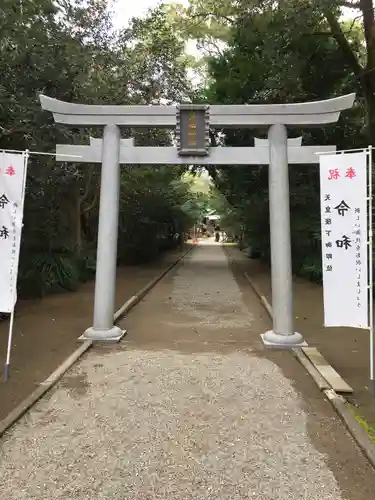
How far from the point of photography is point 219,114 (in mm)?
7312

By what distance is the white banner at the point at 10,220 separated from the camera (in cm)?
543

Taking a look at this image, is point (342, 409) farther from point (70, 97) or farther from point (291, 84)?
point (291, 84)

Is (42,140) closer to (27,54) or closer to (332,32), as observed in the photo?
(27,54)

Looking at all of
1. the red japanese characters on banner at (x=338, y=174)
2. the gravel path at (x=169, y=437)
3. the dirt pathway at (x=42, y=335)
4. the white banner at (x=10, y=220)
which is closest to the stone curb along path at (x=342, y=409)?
the gravel path at (x=169, y=437)

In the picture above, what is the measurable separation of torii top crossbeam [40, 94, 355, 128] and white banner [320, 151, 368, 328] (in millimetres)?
1831

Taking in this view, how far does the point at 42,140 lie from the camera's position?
8.77m

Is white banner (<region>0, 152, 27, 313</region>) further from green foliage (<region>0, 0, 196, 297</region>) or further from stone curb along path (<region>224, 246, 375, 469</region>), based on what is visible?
stone curb along path (<region>224, 246, 375, 469</region>)

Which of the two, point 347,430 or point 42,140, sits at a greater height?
point 42,140

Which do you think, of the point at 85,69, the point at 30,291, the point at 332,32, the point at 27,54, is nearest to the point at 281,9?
the point at 332,32

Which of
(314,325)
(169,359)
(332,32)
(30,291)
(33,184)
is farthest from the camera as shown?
(332,32)

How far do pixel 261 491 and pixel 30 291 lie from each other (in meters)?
9.42

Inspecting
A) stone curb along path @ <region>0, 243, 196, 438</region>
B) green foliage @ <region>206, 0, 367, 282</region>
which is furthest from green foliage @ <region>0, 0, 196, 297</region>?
stone curb along path @ <region>0, 243, 196, 438</region>

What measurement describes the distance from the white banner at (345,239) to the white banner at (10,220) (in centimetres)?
393

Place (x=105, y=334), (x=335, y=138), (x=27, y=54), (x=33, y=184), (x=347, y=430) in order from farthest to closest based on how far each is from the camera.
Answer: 1. (x=335, y=138)
2. (x=33, y=184)
3. (x=27, y=54)
4. (x=105, y=334)
5. (x=347, y=430)
